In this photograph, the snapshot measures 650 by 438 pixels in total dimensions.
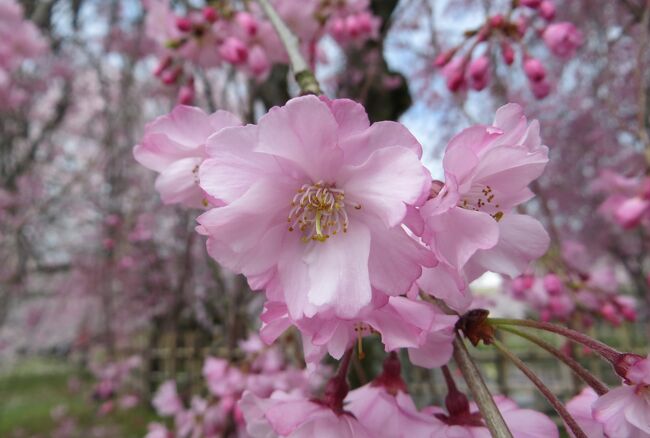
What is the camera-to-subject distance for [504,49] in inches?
46.6


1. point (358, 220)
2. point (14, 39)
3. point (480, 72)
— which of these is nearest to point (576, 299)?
point (480, 72)

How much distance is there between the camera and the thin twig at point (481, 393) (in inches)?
14.7

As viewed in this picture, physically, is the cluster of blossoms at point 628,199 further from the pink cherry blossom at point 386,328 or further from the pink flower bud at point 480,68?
the pink cherry blossom at point 386,328

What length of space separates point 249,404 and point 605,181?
1.46 m

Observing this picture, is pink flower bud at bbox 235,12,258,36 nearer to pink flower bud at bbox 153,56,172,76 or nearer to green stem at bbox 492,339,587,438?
pink flower bud at bbox 153,56,172,76

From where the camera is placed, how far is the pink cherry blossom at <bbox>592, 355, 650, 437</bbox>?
1.46 feet

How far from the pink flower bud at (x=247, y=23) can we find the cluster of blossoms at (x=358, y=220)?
3.10ft

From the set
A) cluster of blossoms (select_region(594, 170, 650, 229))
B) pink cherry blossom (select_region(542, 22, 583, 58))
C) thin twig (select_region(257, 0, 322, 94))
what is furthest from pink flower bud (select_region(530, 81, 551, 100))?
thin twig (select_region(257, 0, 322, 94))

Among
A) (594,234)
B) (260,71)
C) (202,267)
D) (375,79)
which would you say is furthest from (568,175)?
(260,71)

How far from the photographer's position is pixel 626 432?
451 mm

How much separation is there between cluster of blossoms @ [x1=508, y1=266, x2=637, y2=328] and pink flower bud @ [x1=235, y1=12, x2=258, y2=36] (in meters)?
1.05

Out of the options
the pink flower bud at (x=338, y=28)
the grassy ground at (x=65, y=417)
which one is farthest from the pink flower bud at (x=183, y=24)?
the grassy ground at (x=65, y=417)

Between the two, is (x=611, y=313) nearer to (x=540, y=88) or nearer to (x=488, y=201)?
(x=540, y=88)

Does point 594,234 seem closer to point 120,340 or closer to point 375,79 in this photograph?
point 375,79
